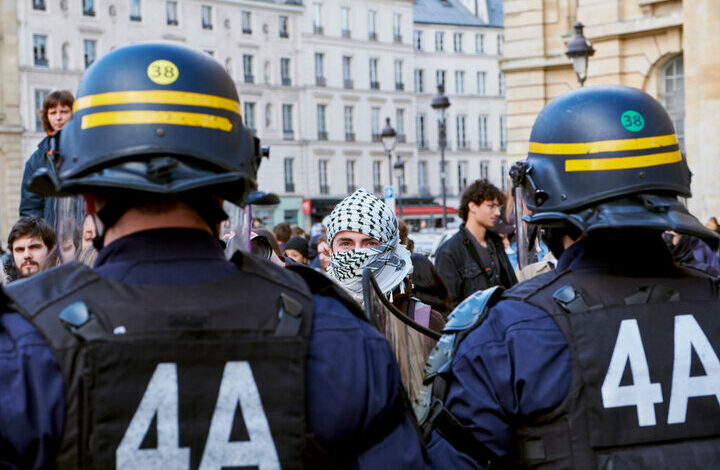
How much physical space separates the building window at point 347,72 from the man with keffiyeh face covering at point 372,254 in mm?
61460

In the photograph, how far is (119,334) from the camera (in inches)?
81.4

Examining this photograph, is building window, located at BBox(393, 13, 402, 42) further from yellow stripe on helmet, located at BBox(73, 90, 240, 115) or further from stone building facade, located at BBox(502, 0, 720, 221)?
yellow stripe on helmet, located at BBox(73, 90, 240, 115)

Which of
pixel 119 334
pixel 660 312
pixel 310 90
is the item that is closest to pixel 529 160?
pixel 660 312

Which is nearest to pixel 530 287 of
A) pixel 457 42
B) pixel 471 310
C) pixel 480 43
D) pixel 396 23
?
pixel 471 310

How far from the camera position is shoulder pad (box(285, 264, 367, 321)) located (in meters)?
2.31

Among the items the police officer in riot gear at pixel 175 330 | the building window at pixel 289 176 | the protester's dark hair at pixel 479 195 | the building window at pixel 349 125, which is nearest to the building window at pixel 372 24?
the building window at pixel 349 125

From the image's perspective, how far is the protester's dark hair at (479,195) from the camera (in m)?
8.02

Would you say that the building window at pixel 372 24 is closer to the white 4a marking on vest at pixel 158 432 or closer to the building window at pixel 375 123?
the building window at pixel 375 123

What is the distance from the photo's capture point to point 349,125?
218 feet

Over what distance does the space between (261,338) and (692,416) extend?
1.15m

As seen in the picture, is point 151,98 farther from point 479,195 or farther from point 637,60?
point 637,60

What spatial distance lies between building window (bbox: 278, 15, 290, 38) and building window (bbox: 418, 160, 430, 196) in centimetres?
1356

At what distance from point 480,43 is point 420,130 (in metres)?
8.90

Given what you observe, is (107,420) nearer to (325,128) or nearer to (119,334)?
(119,334)
